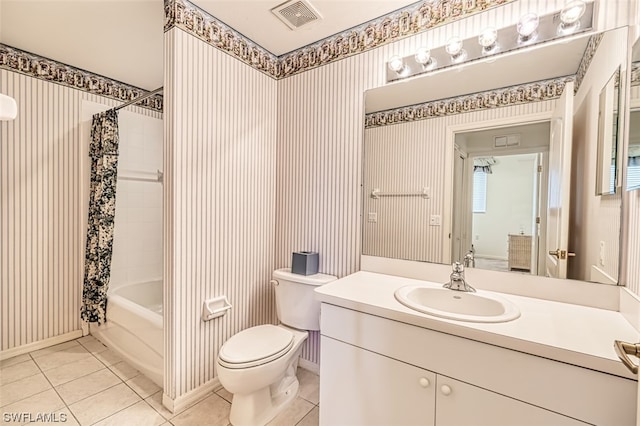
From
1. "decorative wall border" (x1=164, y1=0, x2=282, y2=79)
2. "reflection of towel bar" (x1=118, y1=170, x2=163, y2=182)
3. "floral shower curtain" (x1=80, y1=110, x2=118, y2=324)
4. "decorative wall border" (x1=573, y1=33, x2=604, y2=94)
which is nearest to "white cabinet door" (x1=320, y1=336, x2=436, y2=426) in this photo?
"decorative wall border" (x1=573, y1=33, x2=604, y2=94)

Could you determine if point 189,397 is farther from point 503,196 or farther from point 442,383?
point 503,196

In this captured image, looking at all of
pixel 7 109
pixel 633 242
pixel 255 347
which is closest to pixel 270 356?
pixel 255 347

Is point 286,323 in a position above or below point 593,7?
below

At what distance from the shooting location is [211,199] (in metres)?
1.79

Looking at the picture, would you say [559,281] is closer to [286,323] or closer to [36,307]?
[286,323]

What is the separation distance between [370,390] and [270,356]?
0.56 metres

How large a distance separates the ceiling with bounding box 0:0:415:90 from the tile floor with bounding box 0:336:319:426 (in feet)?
7.71

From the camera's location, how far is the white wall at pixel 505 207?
4.38ft

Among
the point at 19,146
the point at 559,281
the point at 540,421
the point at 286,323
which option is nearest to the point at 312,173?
the point at 286,323

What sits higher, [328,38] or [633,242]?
[328,38]

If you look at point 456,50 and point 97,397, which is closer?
point 456,50

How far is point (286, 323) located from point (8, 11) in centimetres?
260

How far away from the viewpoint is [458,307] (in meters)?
1.36

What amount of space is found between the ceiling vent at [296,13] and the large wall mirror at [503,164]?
1.98ft
